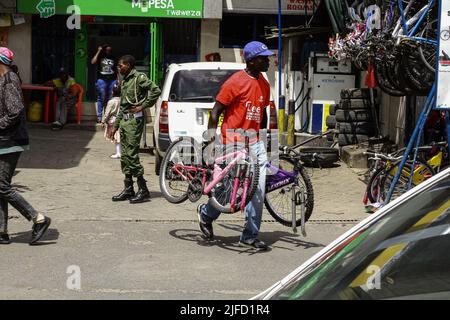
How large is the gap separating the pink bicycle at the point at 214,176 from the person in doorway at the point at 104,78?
1018cm

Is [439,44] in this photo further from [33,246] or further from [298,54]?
[298,54]

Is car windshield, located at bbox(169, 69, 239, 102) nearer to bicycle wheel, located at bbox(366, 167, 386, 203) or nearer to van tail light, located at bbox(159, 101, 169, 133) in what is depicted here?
van tail light, located at bbox(159, 101, 169, 133)

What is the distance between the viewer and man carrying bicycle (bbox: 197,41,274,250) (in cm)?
770

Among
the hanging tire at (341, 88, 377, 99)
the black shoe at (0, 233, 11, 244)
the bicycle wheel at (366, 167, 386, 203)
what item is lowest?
the black shoe at (0, 233, 11, 244)

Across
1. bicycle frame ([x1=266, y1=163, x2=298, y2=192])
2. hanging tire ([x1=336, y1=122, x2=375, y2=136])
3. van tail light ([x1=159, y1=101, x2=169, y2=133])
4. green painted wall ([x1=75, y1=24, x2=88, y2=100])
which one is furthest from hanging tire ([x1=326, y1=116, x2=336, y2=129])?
bicycle frame ([x1=266, y1=163, x2=298, y2=192])

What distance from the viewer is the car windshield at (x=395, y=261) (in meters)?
2.95

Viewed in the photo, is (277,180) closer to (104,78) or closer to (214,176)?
(214,176)

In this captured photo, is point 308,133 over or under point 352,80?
under

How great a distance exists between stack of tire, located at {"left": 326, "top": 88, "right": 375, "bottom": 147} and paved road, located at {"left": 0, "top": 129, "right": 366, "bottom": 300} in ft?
7.24

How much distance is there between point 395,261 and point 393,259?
0.02 meters

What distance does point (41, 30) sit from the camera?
1958cm

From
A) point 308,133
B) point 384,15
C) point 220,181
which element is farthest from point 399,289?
point 308,133

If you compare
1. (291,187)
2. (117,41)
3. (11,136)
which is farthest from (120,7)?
(291,187)

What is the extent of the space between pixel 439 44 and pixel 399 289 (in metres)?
5.84
